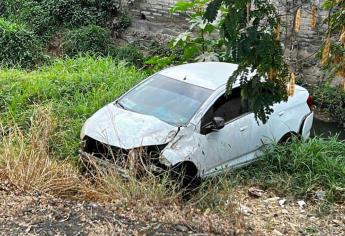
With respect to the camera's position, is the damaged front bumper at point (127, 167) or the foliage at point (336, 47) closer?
the foliage at point (336, 47)

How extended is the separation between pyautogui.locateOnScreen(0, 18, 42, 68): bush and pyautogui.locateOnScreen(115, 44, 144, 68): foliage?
190 cm

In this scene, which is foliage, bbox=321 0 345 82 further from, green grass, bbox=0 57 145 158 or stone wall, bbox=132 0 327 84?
stone wall, bbox=132 0 327 84

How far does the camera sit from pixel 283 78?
409cm

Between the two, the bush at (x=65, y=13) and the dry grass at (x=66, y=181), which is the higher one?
the dry grass at (x=66, y=181)

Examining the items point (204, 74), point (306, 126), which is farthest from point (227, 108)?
point (306, 126)

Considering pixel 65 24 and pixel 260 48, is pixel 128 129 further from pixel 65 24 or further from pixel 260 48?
pixel 65 24

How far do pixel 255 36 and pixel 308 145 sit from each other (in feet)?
13.4

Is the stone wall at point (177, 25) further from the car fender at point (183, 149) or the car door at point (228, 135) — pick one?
the car fender at point (183, 149)

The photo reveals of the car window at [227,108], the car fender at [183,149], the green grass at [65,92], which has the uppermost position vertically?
the car window at [227,108]

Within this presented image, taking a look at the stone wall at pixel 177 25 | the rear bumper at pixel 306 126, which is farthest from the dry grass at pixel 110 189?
the stone wall at pixel 177 25

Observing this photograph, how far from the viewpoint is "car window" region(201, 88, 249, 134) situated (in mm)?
6932

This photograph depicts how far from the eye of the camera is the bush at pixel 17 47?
1197cm

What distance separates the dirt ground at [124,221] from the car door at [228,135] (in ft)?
4.41

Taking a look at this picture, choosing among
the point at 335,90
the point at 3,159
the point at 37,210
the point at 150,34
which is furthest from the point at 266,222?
the point at 150,34
